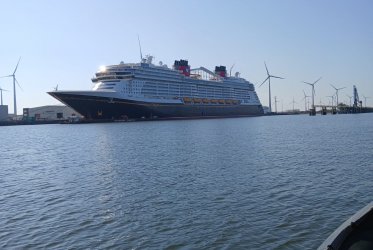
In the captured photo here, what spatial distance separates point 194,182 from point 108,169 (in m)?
8.83

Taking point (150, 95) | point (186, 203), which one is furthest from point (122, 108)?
point (186, 203)

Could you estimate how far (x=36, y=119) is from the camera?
7121 inches

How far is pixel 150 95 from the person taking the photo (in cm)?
12656

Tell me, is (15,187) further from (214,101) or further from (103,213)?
(214,101)

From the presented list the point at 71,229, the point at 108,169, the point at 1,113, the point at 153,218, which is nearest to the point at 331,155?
the point at 108,169

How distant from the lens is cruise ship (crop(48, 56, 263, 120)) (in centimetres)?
11569

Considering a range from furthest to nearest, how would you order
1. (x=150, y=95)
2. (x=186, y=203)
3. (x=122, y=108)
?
(x=150, y=95)
(x=122, y=108)
(x=186, y=203)

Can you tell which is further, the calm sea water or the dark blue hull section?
the dark blue hull section

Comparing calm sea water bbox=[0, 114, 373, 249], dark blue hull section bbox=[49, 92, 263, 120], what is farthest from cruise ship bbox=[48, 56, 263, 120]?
calm sea water bbox=[0, 114, 373, 249]

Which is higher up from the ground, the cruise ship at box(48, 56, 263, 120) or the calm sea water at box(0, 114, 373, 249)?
the cruise ship at box(48, 56, 263, 120)

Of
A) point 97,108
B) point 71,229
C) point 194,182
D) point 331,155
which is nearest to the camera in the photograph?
point 71,229

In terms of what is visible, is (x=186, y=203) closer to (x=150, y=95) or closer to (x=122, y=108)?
(x=122, y=108)

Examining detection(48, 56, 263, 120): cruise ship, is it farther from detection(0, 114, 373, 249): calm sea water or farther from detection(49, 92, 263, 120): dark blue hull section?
detection(0, 114, 373, 249): calm sea water

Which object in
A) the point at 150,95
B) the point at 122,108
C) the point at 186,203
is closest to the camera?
the point at 186,203
